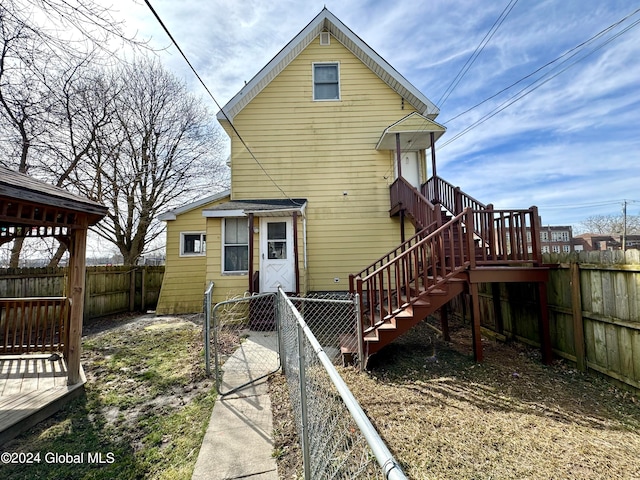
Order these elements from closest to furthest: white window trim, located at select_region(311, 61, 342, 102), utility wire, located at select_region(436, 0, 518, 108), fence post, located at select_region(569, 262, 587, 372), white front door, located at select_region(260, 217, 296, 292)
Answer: fence post, located at select_region(569, 262, 587, 372) < utility wire, located at select_region(436, 0, 518, 108) < white front door, located at select_region(260, 217, 296, 292) < white window trim, located at select_region(311, 61, 342, 102)

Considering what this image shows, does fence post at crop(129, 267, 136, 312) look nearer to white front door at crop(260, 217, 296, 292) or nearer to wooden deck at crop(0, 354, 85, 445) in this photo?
wooden deck at crop(0, 354, 85, 445)

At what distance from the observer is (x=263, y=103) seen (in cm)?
919

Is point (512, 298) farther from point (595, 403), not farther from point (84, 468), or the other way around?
point (84, 468)

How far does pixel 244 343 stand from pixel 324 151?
601cm

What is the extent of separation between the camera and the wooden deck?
3.21 m

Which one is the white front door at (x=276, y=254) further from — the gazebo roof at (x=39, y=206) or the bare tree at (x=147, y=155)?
the bare tree at (x=147, y=155)

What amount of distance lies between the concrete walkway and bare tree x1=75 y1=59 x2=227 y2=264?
41.0 ft

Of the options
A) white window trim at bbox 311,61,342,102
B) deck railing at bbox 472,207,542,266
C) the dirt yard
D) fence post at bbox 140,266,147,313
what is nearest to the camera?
the dirt yard

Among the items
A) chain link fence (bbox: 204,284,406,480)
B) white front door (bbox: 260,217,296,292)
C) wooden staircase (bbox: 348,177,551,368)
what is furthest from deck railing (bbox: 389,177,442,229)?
white front door (bbox: 260,217,296,292)

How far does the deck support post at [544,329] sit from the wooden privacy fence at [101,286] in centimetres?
1002

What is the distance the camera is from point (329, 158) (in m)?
9.03

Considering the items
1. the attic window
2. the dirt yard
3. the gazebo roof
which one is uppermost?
the attic window

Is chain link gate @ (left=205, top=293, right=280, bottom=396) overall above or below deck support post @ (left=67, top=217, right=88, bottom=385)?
below

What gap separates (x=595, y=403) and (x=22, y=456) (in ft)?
20.5
